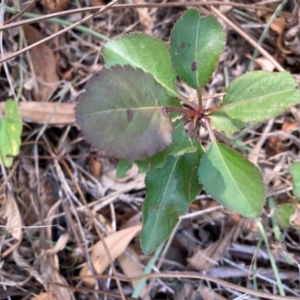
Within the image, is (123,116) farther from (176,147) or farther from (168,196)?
(168,196)

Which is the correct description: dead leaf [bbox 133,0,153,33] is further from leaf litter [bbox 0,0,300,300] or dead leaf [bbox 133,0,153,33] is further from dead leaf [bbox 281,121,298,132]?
dead leaf [bbox 281,121,298,132]

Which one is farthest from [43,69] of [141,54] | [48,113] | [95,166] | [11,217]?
[141,54]

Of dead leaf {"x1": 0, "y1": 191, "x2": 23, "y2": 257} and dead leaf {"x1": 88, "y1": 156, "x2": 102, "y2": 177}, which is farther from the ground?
dead leaf {"x1": 88, "y1": 156, "x2": 102, "y2": 177}

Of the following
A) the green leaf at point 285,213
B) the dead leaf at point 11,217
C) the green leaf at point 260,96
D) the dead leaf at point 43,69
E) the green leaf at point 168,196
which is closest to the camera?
the green leaf at point 260,96

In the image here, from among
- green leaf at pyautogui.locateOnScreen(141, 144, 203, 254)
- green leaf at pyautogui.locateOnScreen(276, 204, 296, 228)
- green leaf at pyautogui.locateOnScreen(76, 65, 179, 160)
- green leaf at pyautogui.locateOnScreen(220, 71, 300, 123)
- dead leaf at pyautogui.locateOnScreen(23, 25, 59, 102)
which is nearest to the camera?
green leaf at pyautogui.locateOnScreen(76, 65, 179, 160)

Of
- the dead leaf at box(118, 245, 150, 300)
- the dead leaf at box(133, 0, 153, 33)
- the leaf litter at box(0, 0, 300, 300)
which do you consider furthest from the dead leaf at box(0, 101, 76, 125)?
the dead leaf at box(118, 245, 150, 300)

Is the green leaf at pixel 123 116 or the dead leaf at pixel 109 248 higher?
the green leaf at pixel 123 116

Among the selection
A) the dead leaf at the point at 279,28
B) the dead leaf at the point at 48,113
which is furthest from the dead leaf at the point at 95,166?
the dead leaf at the point at 279,28

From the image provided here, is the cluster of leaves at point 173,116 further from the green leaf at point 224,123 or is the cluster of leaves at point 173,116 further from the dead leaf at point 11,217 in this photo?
the dead leaf at point 11,217
